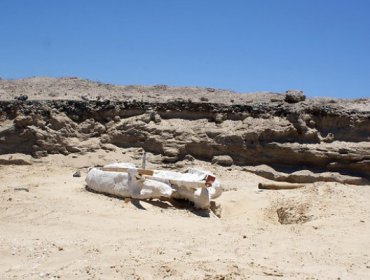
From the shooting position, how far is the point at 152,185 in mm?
8914

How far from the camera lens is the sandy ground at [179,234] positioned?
541 centimetres

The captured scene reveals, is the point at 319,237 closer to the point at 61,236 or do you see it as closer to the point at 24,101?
the point at 61,236

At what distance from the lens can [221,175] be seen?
1182 cm

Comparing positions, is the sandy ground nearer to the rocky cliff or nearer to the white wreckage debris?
the white wreckage debris

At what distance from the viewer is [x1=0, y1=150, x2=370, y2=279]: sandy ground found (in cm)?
541

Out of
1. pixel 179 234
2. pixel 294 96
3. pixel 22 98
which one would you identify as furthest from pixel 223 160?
pixel 22 98

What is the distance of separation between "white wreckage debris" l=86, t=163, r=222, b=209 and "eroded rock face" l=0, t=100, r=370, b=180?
338 cm

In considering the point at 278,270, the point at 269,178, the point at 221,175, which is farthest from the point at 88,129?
the point at 278,270

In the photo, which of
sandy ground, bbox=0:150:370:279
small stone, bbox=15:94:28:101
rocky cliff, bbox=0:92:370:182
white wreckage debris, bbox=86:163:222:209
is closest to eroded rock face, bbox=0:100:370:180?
rocky cliff, bbox=0:92:370:182

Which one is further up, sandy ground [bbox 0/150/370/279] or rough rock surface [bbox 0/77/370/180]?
rough rock surface [bbox 0/77/370/180]

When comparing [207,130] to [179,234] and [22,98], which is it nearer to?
[22,98]

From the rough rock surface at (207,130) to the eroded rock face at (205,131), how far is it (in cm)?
2

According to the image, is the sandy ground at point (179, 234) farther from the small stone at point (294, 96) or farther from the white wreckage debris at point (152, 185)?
the small stone at point (294, 96)

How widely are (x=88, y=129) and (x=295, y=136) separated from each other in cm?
531
